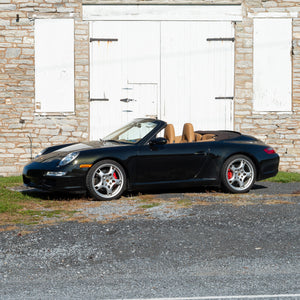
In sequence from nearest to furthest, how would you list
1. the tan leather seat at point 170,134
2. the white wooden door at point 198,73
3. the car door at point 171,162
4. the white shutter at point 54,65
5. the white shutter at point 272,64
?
the car door at point 171,162
the tan leather seat at point 170,134
the white shutter at point 54,65
the white wooden door at point 198,73
the white shutter at point 272,64

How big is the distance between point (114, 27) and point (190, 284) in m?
10.1

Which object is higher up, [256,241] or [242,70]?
[242,70]

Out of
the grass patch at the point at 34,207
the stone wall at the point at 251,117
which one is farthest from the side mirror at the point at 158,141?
the stone wall at the point at 251,117

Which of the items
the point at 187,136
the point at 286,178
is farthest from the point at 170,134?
the point at 286,178

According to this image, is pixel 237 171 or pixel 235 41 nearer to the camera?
pixel 237 171

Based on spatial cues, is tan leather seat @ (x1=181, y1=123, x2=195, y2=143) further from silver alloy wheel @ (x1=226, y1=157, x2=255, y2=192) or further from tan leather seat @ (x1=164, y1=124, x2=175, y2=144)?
silver alloy wheel @ (x1=226, y1=157, x2=255, y2=192)

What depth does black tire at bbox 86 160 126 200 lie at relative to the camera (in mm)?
8438

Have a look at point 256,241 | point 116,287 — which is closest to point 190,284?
point 116,287

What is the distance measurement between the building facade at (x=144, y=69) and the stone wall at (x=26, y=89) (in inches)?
0.9

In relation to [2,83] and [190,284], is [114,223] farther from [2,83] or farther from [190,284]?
[2,83]

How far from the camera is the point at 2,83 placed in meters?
13.4

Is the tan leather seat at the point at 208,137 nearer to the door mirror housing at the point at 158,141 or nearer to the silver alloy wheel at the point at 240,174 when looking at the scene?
the silver alloy wheel at the point at 240,174

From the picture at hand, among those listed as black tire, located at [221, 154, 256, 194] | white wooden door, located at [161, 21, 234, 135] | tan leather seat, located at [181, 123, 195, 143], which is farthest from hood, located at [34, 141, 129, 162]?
white wooden door, located at [161, 21, 234, 135]

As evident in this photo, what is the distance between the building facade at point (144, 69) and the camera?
1340cm
